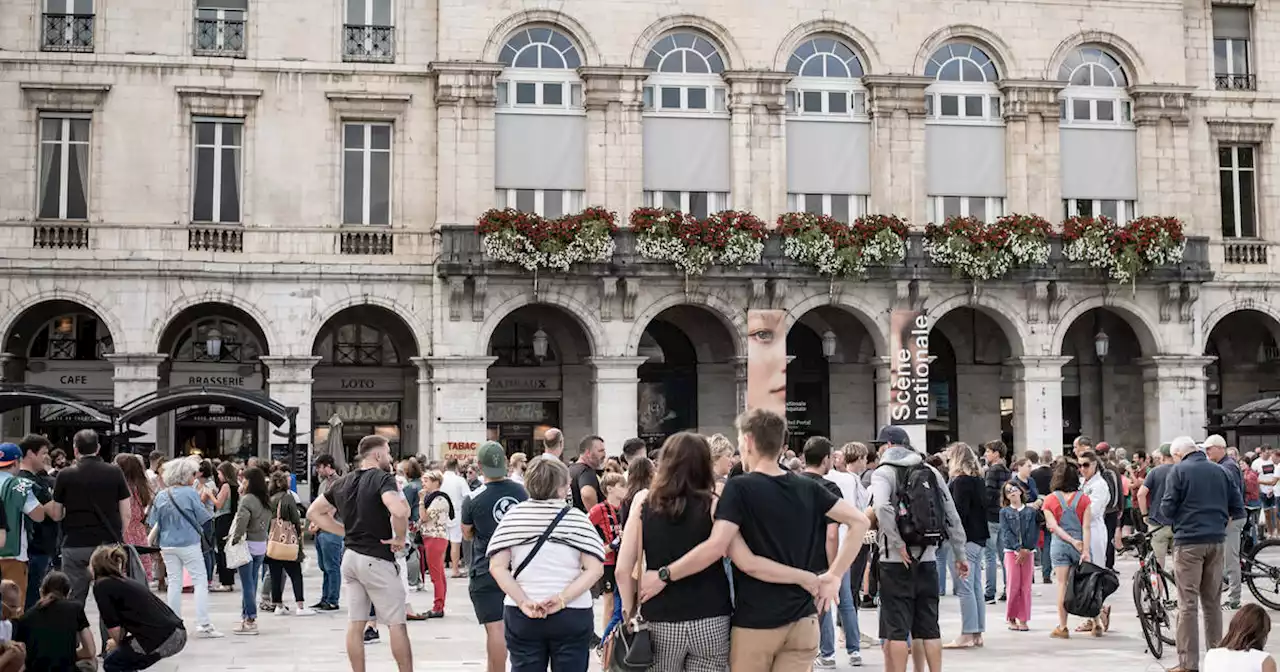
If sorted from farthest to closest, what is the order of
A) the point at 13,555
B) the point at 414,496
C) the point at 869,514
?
1. the point at 414,496
2. the point at 13,555
3. the point at 869,514

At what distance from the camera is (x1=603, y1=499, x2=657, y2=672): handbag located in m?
7.32

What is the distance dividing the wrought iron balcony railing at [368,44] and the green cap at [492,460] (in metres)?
22.3

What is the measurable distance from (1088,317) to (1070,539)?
22.5 meters

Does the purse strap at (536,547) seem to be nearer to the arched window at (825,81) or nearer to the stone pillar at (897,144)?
the stone pillar at (897,144)

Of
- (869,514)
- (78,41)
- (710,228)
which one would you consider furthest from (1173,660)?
(78,41)

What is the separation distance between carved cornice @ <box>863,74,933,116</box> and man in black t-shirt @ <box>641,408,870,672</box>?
25.8 metres

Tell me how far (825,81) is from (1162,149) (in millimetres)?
8062

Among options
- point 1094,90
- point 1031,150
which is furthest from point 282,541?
point 1094,90

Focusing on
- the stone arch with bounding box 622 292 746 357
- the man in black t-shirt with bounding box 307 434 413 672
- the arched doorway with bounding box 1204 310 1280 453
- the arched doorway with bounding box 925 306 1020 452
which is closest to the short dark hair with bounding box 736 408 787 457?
the man in black t-shirt with bounding box 307 434 413 672

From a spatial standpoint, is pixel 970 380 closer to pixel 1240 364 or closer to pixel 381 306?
pixel 1240 364

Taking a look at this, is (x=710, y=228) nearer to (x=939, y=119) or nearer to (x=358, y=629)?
(x=939, y=119)

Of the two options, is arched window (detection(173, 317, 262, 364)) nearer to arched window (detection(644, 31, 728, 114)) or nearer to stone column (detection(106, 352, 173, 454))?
stone column (detection(106, 352, 173, 454))

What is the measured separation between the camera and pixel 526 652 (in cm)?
833

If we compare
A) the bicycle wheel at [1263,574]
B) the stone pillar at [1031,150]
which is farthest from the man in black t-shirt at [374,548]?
the stone pillar at [1031,150]
